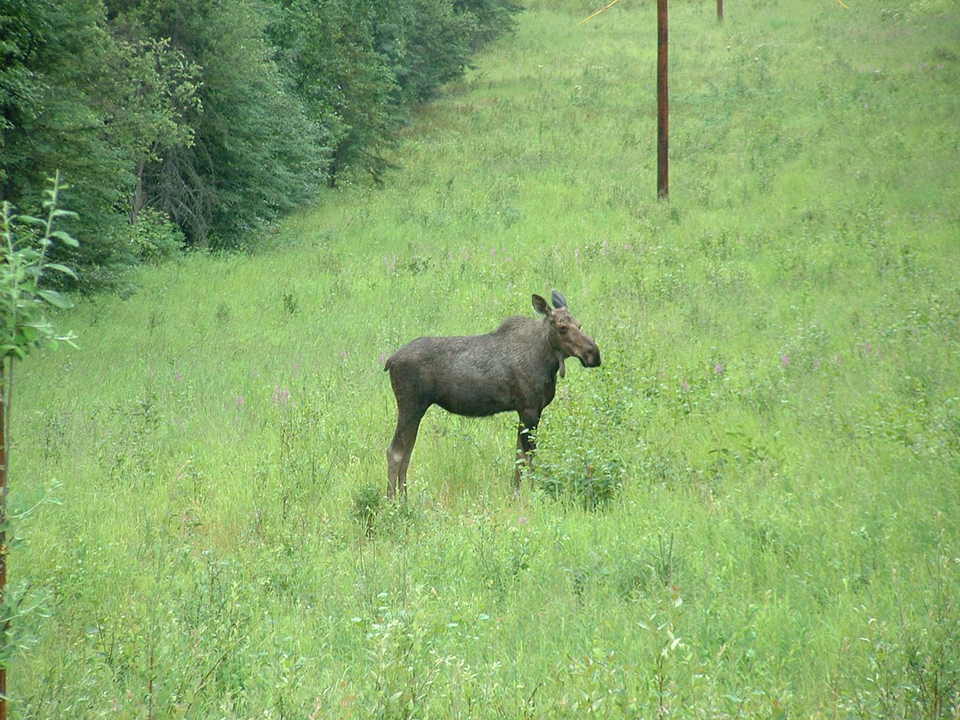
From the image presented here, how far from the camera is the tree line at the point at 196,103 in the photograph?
14.9 m

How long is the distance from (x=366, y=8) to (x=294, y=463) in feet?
89.4

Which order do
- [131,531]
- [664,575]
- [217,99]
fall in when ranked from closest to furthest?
[664,575] → [131,531] → [217,99]

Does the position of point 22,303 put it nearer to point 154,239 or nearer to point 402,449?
point 402,449

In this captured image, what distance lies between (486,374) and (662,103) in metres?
17.9

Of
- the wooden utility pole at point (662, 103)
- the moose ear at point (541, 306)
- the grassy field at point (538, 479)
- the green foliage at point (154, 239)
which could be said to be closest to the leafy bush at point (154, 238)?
the green foliage at point (154, 239)

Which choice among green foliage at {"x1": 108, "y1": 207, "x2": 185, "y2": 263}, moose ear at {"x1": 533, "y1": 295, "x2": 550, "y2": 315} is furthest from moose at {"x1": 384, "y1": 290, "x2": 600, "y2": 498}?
green foliage at {"x1": 108, "y1": 207, "x2": 185, "y2": 263}

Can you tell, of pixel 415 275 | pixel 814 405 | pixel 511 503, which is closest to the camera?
pixel 511 503

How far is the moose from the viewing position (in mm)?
9438

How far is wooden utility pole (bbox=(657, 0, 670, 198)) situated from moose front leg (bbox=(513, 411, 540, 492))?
56.4 ft

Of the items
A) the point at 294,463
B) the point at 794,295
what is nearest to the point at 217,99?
the point at 794,295

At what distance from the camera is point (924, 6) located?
38906 millimetres

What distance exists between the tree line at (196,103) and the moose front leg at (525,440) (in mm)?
8814

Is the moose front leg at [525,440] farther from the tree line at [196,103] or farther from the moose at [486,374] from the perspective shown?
the tree line at [196,103]

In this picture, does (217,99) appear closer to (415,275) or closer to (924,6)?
(415,275)
